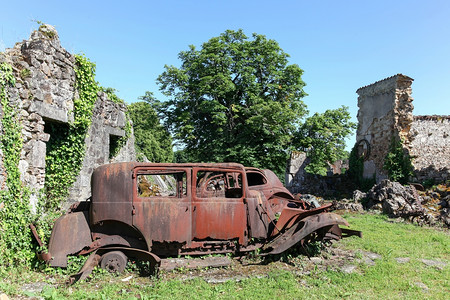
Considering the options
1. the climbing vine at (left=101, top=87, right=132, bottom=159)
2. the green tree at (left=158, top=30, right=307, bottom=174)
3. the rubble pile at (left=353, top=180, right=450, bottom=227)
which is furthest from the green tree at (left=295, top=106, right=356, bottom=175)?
the climbing vine at (left=101, top=87, right=132, bottom=159)

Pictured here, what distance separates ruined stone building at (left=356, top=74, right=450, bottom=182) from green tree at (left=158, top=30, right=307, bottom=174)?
13.0 feet

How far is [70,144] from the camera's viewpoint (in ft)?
24.8

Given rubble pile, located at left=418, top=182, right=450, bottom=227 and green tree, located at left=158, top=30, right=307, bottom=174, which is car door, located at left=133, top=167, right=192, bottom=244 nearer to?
rubble pile, located at left=418, top=182, right=450, bottom=227

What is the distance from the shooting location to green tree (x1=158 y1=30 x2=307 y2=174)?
A: 55.6 feet

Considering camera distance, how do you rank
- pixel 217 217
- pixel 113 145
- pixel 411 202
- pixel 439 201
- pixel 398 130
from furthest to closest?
pixel 398 130 < pixel 439 201 < pixel 411 202 < pixel 113 145 < pixel 217 217

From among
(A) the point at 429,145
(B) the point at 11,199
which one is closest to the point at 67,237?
(B) the point at 11,199

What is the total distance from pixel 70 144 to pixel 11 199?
8.02 feet

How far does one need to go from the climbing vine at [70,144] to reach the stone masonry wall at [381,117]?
1531 cm

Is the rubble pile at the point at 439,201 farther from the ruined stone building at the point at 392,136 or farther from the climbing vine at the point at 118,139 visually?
the climbing vine at the point at 118,139

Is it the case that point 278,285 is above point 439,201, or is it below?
below

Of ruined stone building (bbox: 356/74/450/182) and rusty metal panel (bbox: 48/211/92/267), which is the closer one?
rusty metal panel (bbox: 48/211/92/267)

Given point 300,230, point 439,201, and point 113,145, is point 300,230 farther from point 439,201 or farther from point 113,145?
point 439,201

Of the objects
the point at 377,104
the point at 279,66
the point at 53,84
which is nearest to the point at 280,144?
the point at 279,66

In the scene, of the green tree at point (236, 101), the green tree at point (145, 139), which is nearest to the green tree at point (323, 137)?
the green tree at point (236, 101)
